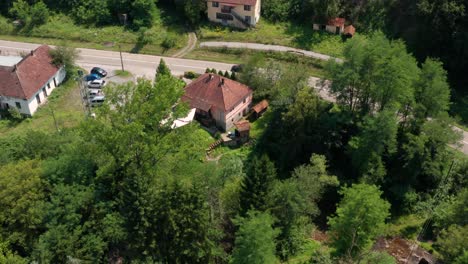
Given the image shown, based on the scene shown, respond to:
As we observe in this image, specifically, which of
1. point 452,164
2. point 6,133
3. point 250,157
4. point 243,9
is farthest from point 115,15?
point 452,164

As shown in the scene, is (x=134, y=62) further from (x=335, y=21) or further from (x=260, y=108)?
(x=335, y=21)

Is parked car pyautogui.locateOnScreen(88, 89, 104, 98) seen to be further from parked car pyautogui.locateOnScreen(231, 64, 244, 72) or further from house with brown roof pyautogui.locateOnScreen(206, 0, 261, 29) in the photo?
house with brown roof pyautogui.locateOnScreen(206, 0, 261, 29)

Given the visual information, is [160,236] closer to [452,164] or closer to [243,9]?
[452,164]

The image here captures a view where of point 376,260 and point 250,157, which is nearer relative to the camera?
point 376,260

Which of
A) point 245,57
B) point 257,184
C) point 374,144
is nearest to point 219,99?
point 245,57

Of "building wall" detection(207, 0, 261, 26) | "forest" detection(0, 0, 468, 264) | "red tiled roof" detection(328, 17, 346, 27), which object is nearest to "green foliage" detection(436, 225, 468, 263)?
"forest" detection(0, 0, 468, 264)
